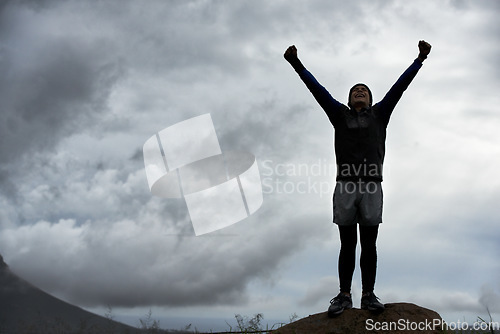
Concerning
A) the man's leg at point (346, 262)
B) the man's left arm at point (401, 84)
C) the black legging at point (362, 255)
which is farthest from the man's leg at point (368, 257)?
the man's left arm at point (401, 84)

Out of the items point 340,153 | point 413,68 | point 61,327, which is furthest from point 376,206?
point 61,327

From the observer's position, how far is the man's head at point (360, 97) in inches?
232

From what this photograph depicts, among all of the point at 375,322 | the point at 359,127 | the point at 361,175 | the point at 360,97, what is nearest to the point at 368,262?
the point at 375,322

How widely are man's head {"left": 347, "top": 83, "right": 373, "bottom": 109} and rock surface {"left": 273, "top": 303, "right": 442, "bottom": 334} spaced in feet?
8.08

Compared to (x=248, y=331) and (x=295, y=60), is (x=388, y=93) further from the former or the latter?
(x=248, y=331)

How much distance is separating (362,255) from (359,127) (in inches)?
60.8

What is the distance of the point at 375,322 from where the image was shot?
5512mm

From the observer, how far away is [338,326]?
551 centimetres

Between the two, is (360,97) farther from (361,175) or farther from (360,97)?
(361,175)

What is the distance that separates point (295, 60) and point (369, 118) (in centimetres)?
117

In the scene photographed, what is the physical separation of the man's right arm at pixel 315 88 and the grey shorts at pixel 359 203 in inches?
36.9

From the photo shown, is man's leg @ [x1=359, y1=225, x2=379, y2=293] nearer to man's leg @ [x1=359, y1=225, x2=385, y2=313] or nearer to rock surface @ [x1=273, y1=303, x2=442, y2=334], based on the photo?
man's leg @ [x1=359, y1=225, x2=385, y2=313]

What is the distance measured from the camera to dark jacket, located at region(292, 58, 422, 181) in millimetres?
5723

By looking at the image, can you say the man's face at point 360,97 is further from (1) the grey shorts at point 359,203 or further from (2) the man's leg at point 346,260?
(2) the man's leg at point 346,260
